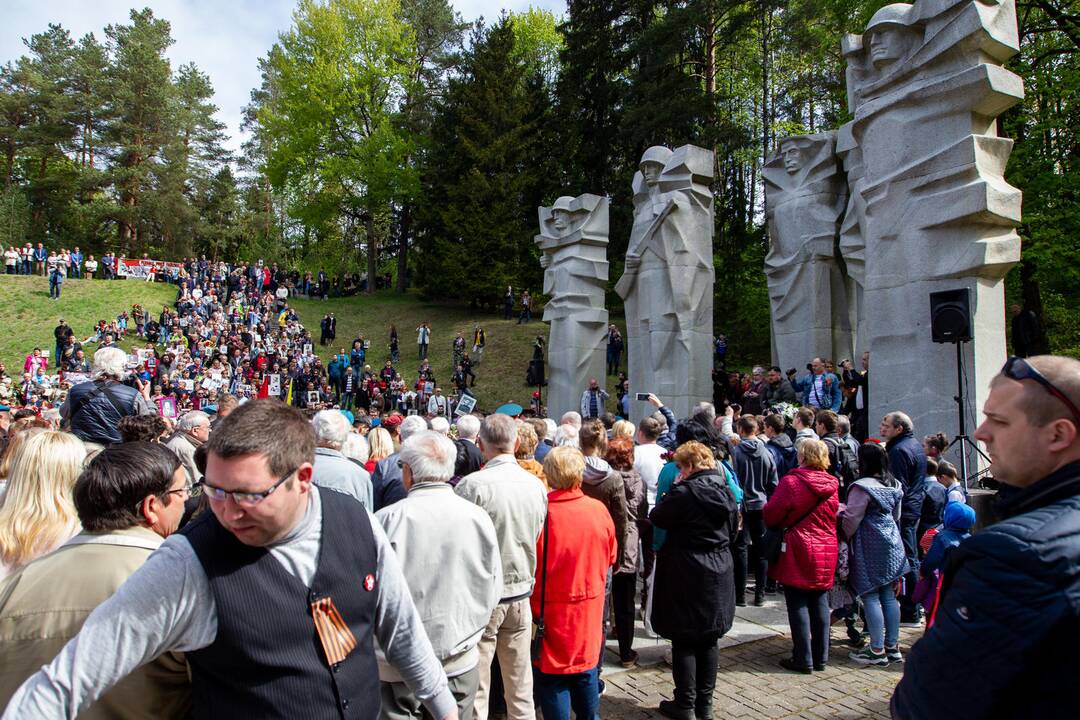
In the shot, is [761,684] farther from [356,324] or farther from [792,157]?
[356,324]

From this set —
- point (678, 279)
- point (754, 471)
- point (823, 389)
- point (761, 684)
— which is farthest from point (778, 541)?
point (678, 279)

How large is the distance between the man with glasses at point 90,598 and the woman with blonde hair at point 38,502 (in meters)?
0.46

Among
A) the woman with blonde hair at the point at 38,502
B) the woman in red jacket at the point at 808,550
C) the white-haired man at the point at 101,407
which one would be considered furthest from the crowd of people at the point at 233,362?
the woman with blonde hair at the point at 38,502

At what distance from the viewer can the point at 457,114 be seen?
106ft

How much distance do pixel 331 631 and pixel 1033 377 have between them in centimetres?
172

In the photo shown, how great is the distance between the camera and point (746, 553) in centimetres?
624

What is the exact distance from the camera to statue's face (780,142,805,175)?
1542 centimetres

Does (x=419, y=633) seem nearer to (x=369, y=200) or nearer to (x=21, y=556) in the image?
(x=21, y=556)

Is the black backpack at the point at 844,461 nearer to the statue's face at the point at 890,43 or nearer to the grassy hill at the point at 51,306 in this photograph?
the statue's face at the point at 890,43

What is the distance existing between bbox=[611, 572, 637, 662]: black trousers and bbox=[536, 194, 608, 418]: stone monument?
44.1ft

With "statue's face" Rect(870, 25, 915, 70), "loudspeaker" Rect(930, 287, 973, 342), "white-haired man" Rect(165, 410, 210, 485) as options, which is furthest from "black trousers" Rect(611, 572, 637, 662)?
"statue's face" Rect(870, 25, 915, 70)

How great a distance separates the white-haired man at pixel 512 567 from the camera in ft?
11.4

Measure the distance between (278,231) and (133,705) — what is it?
47.1 meters

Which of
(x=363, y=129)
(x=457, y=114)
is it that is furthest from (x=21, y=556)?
(x=363, y=129)
